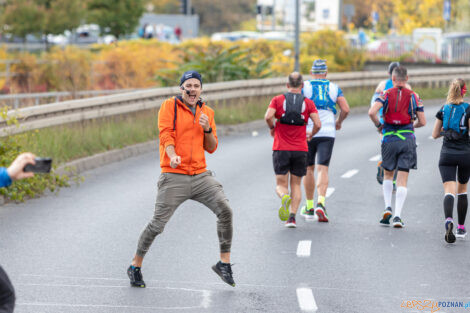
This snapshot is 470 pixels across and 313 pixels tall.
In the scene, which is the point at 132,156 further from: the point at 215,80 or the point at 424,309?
the point at 424,309

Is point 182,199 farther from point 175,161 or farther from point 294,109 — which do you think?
point 294,109

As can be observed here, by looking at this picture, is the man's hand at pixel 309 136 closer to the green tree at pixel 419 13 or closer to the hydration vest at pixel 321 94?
the hydration vest at pixel 321 94

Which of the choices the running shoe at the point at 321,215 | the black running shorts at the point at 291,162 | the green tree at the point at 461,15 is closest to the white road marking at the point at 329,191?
the running shoe at the point at 321,215

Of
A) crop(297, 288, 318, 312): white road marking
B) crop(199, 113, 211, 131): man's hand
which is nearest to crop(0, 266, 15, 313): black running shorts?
crop(297, 288, 318, 312): white road marking

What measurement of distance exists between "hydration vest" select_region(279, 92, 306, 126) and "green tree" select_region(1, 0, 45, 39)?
126 ft

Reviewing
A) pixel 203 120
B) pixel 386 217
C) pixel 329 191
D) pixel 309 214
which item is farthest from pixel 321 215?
pixel 203 120

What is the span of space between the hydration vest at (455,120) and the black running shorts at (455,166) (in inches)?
7.9

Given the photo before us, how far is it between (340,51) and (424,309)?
30447 mm

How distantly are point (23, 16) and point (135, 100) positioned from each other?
29.1 metres

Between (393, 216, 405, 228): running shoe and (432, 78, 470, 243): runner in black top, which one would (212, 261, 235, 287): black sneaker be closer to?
(432, 78, 470, 243): runner in black top

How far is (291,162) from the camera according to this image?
10.4 metres

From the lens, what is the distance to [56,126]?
16.4 metres

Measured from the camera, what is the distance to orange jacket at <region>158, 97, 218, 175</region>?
759cm

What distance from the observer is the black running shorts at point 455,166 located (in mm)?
9648
